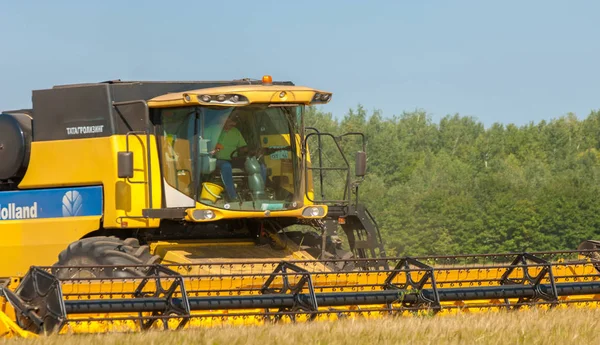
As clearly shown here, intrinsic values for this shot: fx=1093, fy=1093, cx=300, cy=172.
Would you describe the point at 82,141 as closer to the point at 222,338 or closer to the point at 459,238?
the point at 222,338

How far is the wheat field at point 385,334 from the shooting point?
669 cm

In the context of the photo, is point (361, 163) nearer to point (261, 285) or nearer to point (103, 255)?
point (261, 285)

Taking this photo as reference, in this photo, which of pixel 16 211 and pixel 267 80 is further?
pixel 16 211

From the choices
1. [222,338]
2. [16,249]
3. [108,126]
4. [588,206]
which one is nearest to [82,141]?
[108,126]

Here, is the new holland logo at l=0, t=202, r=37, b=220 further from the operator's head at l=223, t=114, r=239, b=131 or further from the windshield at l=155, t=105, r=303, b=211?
the operator's head at l=223, t=114, r=239, b=131

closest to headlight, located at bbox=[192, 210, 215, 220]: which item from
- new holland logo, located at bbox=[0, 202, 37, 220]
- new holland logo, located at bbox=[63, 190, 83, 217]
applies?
new holland logo, located at bbox=[63, 190, 83, 217]

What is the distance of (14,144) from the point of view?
11117 millimetres

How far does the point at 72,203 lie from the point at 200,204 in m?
1.45

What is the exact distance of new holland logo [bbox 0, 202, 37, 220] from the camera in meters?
11.1

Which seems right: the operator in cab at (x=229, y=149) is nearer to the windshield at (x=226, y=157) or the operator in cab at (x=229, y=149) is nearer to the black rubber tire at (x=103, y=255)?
the windshield at (x=226, y=157)

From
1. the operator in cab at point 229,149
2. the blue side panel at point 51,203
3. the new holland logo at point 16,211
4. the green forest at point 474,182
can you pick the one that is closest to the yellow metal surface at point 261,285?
the operator in cab at point 229,149

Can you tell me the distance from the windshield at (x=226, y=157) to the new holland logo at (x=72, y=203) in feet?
3.18

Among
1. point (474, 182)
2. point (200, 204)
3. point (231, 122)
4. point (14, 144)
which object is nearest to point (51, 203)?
point (14, 144)

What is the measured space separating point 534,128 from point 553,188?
30795mm
